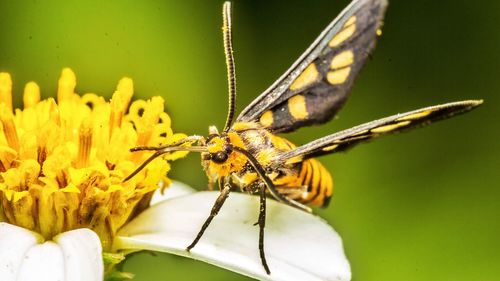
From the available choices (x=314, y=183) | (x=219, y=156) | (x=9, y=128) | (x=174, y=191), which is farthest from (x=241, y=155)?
(x=174, y=191)

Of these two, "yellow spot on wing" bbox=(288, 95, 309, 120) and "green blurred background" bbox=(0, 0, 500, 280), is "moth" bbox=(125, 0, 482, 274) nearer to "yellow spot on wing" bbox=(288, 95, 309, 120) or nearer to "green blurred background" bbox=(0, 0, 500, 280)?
"yellow spot on wing" bbox=(288, 95, 309, 120)

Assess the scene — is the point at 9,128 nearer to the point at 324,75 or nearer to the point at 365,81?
the point at 324,75

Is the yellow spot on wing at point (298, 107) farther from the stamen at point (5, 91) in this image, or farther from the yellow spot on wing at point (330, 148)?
the stamen at point (5, 91)

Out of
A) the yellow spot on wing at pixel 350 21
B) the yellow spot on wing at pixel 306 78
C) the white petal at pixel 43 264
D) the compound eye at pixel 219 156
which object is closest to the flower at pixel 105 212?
the white petal at pixel 43 264

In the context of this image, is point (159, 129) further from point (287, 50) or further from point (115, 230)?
point (287, 50)

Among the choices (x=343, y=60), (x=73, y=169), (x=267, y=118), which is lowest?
(x=73, y=169)

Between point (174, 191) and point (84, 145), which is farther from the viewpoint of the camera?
point (174, 191)
